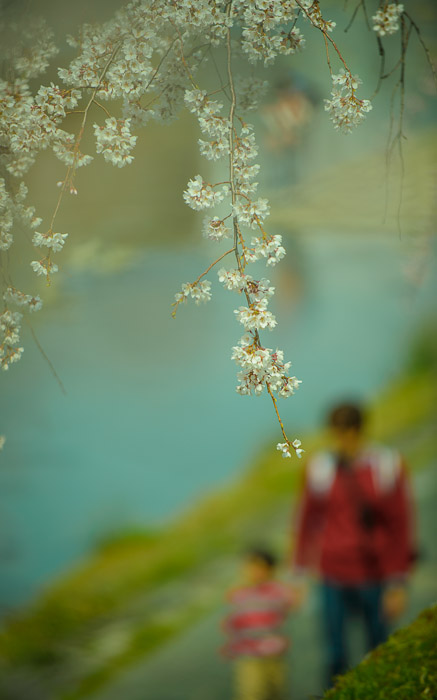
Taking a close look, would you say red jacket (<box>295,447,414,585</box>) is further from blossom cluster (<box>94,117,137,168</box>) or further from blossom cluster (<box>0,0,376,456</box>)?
blossom cluster (<box>94,117,137,168</box>)

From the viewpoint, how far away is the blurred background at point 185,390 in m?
2.70

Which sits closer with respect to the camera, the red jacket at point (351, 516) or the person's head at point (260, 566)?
the red jacket at point (351, 516)

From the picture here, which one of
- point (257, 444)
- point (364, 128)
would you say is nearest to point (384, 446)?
point (257, 444)

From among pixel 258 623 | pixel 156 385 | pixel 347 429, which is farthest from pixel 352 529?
pixel 156 385

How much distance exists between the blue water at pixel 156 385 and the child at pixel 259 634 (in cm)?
42

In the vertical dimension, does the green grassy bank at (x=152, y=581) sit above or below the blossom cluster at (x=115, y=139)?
below

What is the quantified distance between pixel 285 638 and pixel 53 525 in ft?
3.24

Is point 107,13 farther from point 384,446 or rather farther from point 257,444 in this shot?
point 384,446

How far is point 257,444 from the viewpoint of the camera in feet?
9.60

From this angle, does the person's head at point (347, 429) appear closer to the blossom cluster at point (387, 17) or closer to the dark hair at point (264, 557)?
the dark hair at point (264, 557)

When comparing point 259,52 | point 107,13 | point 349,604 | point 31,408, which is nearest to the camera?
point 259,52

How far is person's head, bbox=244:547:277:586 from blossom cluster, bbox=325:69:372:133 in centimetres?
170

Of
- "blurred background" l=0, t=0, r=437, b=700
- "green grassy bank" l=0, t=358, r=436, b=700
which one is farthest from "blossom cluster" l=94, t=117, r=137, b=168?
"green grassy bank" l=0, t=358, r=436, b=700

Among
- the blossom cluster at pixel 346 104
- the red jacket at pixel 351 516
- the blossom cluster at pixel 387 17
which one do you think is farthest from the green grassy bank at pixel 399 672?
the blossom cluster at pixel 387 17
